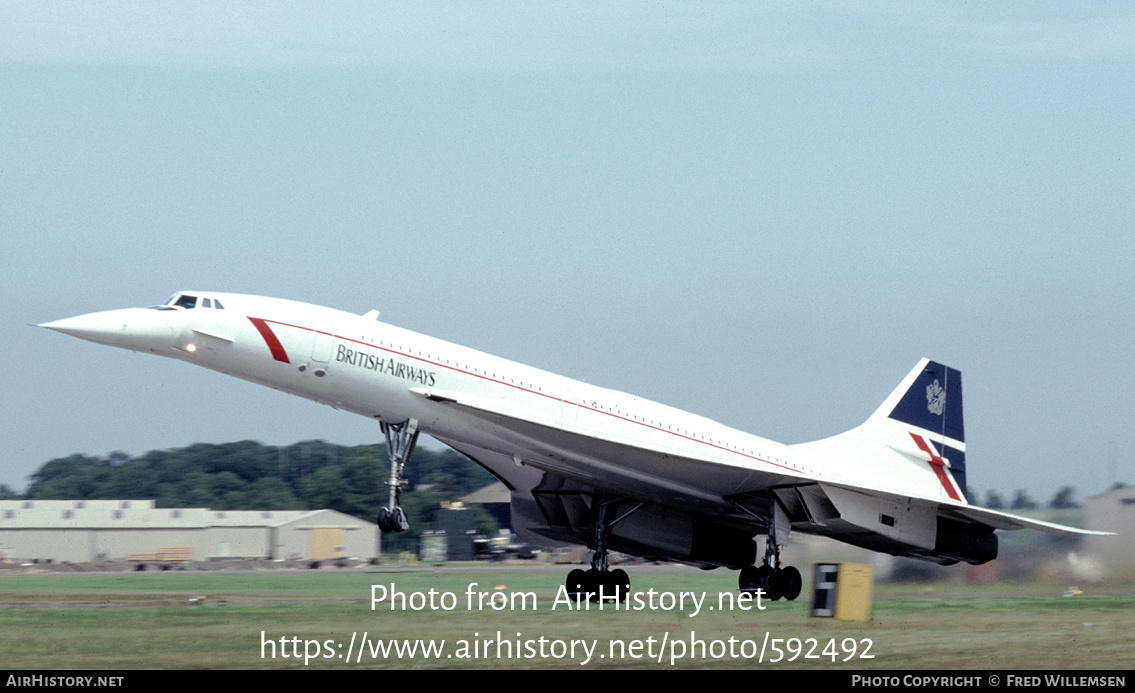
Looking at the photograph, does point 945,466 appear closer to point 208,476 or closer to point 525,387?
point 525,387

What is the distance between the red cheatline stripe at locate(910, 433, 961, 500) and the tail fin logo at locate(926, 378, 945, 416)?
1.76ft

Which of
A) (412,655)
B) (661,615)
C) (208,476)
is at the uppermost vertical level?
(208,476)

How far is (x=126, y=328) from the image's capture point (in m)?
13.0

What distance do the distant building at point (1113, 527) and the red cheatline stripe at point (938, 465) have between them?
2.41m

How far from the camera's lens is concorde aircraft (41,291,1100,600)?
45.2 ft

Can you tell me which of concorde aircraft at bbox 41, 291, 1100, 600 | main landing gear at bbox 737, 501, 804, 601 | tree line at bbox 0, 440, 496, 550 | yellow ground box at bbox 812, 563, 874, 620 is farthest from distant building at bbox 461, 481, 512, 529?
yellow ground box at bbox 812, 563, 874, 620

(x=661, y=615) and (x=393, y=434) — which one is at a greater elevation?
(x=393, y=434)

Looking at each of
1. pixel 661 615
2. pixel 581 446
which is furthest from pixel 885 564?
pixel 581 446

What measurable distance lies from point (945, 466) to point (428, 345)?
8.84m

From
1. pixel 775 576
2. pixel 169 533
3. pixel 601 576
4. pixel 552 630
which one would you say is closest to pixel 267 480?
pixel 169 533

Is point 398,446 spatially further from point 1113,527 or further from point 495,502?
point 495,502

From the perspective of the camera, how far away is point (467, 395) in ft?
48.6

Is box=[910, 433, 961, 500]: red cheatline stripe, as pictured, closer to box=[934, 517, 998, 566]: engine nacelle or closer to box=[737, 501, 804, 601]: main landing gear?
box=[934, 517, 998, 566]: engine nacelle

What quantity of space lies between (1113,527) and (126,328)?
15.4 metres
